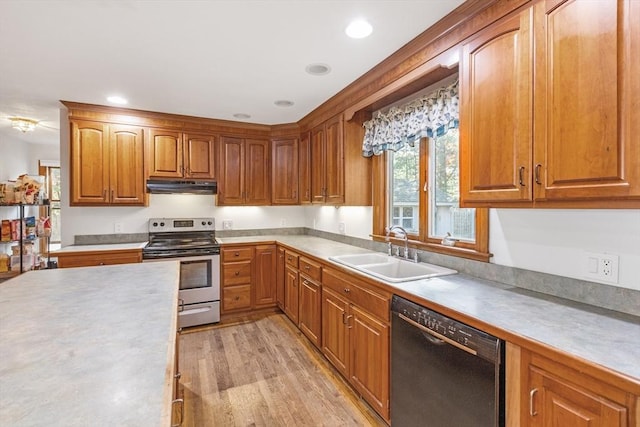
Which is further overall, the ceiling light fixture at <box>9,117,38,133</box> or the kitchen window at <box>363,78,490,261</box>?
the ceiling light fixture at <box>9,117,38,133</box>

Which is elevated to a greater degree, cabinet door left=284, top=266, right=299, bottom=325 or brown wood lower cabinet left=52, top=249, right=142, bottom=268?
brown wood lower cabinet left=52, top=249, right=142, bottom=268

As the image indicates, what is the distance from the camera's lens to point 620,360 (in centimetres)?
92

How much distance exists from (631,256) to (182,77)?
301cm

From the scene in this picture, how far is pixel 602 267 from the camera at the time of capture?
136 cm

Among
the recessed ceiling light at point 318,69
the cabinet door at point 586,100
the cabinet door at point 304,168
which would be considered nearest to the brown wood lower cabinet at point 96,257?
the cabinet door at point 304,168

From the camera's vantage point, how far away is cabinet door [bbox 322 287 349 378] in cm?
229

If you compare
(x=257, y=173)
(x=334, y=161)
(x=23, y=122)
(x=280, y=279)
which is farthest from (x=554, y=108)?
(x=23, y=122)

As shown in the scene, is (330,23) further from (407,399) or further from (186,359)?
(186,359)

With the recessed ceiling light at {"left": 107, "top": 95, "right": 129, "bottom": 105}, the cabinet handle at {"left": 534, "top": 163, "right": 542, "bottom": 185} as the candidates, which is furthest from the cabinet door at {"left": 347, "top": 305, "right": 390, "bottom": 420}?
the recessed ceiling light at {"left": 107, "top": 95, "right": 129, "bottom": 105}

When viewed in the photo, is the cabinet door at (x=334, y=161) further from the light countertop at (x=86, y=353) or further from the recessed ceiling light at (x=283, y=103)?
the light countertop at (x=86, y=353)

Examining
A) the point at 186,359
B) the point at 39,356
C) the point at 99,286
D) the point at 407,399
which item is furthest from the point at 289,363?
the point at 39,356

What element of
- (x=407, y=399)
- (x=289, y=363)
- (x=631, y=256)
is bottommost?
(x=289, y=363)

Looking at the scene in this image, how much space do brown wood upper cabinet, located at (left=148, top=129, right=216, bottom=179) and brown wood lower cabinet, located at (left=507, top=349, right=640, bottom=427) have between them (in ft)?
11.7

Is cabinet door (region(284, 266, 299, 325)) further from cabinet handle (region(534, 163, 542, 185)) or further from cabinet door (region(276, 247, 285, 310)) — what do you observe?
cabinet handle (region(534, 163, 542, 185))
